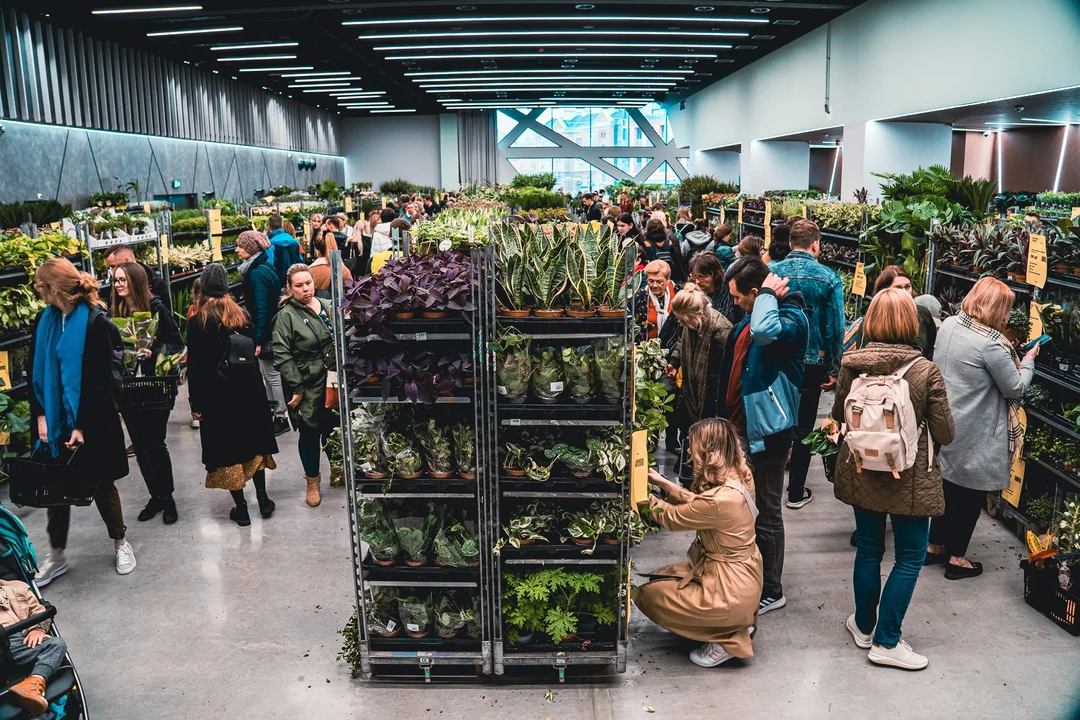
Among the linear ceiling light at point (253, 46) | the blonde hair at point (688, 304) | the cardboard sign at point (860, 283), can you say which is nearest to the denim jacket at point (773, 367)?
the blonde hair at point (688, 304)

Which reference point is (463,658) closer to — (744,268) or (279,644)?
(279,644)

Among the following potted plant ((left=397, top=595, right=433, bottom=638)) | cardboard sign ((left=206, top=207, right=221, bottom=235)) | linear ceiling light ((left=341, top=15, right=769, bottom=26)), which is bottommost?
potted plant ((left=397, top=595, right=433, bottom=638))

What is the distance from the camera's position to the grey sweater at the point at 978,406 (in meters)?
3.86

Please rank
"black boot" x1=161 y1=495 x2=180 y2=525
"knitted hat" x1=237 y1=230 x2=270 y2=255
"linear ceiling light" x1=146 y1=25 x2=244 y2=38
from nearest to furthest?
"black boot" x1=161 y1=495 x2=180 y2=525 < "knitted hat" x1=237 y1=230 x2=270 y2=255 < "linear ceiling light" x1=146 y1=25 x2=244 y2=38

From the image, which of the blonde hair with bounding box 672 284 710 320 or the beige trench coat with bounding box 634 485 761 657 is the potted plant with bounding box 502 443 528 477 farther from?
A: the blonde hair with bounding box 672 284 710 320

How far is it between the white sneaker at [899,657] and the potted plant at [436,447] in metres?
1.99

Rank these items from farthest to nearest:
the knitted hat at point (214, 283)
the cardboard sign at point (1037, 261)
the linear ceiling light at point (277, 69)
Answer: the linear ceiling light at point (277, 69)
the knitted hat at point (214, 283)
the cardboard sign at point (1037, 261)

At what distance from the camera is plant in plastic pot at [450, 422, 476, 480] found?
3.15m

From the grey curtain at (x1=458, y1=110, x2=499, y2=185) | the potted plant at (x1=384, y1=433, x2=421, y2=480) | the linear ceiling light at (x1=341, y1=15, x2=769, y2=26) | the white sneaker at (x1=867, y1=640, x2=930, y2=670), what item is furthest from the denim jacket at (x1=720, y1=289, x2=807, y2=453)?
the grey curtain at (x1=458, y1=110, x2=499, y2=185)

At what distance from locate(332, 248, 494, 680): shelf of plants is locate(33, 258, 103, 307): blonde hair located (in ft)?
6.04

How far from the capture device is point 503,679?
3295 mm

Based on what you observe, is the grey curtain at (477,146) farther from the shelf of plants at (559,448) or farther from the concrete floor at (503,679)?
the shelf of plants at (559,448)

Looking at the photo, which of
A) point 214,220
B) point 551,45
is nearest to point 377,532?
point 214,220

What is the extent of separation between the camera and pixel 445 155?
31.1 meters
